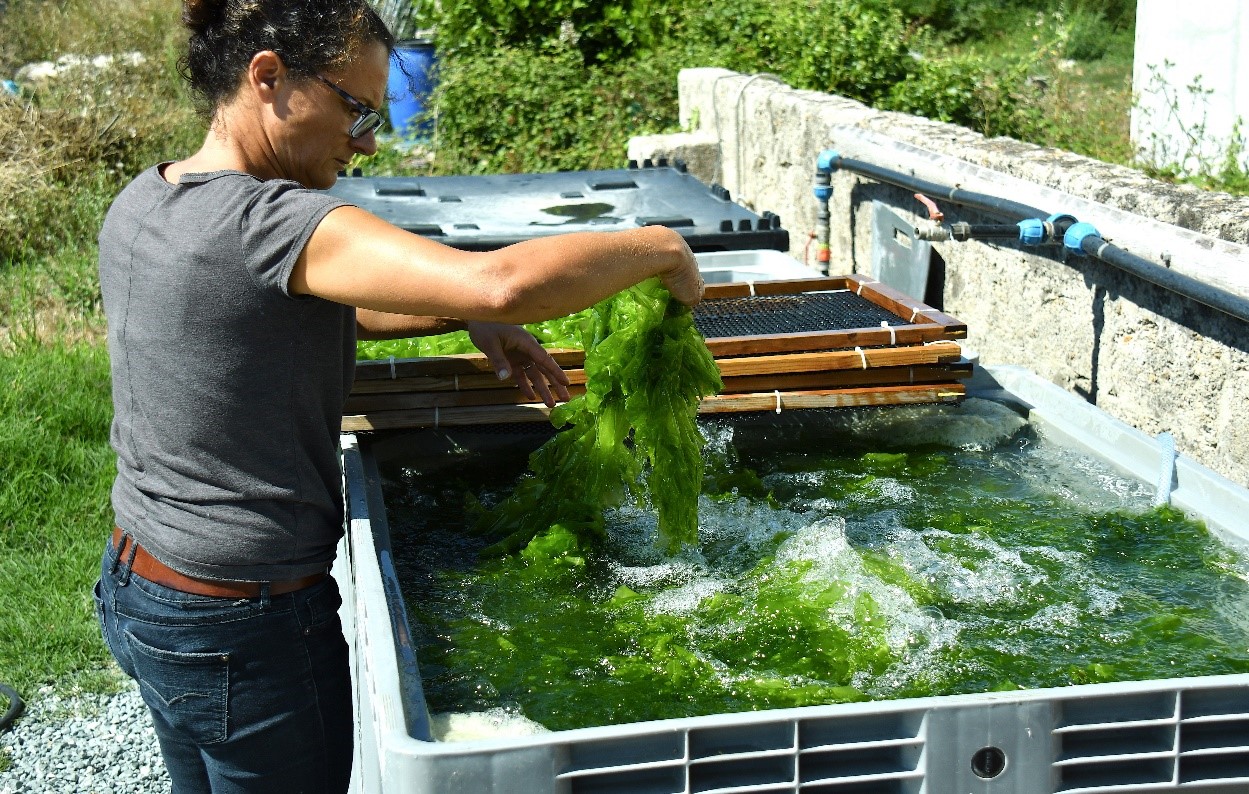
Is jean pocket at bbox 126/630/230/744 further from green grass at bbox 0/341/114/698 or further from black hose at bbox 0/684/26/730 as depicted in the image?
green grass at bbox 0/341/114/698

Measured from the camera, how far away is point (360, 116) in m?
2.25

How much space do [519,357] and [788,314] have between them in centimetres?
140

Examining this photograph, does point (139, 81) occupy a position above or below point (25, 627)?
above

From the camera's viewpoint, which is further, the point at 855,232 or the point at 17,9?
the point at 17,9

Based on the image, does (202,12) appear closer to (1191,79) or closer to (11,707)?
(11,707)

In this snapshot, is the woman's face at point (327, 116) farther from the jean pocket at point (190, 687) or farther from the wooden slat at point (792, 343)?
the wooden slat at point (792, 343)

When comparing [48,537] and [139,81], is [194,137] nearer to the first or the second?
[139,81]

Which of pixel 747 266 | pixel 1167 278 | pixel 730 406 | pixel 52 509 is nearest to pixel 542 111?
pixel 747 266

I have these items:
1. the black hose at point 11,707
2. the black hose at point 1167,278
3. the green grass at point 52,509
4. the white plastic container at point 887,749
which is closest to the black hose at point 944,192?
the black hose at point 1167,278

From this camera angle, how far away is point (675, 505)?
311cm

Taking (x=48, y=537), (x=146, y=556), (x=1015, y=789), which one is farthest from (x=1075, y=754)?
(x=48, y=537)

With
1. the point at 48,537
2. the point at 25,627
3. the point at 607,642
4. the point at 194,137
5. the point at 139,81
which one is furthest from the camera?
the point at 139,81

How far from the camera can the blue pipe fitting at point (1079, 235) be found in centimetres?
400

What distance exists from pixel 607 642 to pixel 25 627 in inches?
118
